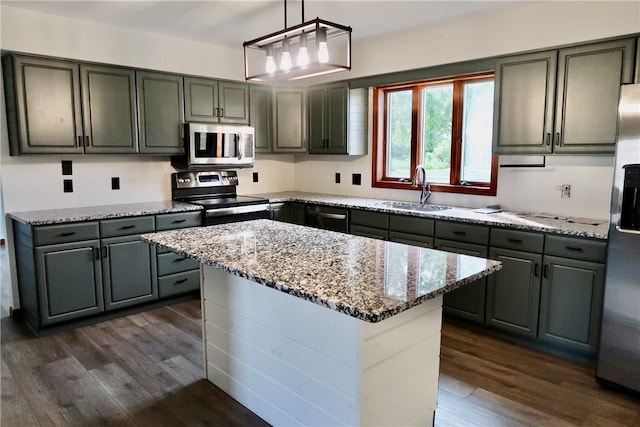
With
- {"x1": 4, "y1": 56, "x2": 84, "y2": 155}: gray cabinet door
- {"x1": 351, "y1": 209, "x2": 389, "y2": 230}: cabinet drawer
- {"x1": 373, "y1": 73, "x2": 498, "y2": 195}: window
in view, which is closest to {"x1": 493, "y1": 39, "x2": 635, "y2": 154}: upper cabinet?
{"x1": 373, "y1": 73, "x2": 498, "y2": 195}: window

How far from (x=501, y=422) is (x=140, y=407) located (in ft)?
6.12

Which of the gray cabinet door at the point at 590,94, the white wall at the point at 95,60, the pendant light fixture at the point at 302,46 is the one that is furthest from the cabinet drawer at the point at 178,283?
the gray cabinet door at the point at 590,94

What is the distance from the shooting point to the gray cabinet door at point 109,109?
3541mm

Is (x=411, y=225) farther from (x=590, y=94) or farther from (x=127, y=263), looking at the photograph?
(x=127, y=263)

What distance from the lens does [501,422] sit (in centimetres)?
221

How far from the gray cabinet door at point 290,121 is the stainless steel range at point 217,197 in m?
0.63

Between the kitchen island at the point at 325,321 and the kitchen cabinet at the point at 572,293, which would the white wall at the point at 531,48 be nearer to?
the kitchen cabinet at the point at 572,293

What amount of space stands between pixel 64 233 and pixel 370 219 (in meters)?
2.39

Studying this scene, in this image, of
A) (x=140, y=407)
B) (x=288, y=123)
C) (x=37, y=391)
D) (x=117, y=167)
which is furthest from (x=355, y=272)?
(x=288, y=123)

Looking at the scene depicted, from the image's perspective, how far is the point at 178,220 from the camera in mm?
3818

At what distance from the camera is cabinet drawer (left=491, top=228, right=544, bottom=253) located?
2908 mm

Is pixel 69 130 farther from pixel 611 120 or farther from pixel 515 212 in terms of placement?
pixel 611 120

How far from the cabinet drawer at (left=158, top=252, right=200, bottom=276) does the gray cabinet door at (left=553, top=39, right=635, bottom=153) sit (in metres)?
3.02

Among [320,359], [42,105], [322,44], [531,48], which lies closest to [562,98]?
[531,48]
